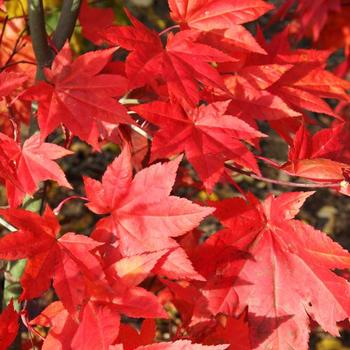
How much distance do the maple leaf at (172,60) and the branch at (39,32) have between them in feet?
0.75

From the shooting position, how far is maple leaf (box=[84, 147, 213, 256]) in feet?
2.88

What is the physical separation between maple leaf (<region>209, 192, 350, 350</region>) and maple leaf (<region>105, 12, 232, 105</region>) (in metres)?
0.19

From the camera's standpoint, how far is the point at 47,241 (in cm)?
88

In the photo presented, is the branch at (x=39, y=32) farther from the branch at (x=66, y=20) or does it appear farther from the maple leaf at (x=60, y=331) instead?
the maple leaf at (x=60, y=331)

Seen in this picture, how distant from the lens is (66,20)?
1.15 metres

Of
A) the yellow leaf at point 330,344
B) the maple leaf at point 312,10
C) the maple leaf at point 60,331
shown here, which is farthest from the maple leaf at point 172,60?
the yellow leaf at point 330,344

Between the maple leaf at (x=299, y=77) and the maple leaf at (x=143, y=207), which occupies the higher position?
the maple leaf at (x=299, y=77)

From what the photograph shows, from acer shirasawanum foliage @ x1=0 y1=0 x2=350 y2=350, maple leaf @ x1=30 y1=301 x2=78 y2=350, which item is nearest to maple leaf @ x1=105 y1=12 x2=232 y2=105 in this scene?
acer shirasawanum foliage @ x1=0 y1=0 x2=350 y2=350

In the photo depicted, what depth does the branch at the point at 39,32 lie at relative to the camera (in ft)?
3.60

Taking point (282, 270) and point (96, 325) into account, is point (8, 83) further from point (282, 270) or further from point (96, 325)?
point (282, 270)

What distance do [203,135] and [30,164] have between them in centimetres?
27

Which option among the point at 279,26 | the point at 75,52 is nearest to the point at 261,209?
the point at 75,52

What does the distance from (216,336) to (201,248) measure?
0.17 meters

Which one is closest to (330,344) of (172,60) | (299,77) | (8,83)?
(299,77)
